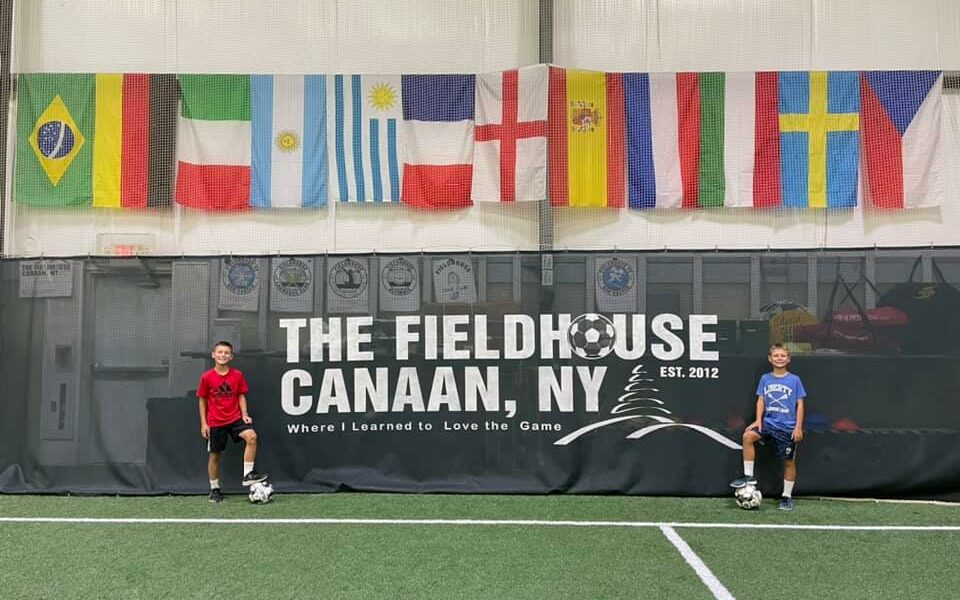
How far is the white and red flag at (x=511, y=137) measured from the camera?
353 inches

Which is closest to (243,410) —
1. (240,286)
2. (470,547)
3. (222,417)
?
(222,417)

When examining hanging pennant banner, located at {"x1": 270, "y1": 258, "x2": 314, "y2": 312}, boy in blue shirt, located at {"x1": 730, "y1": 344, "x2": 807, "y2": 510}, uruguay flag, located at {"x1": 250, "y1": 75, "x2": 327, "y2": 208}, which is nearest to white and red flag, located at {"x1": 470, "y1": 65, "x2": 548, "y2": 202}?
uruguay flag, located at {"x1": 250, "y1": 75, "x2": 327, "y2": 208}

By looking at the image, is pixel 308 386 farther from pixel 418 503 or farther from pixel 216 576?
pixel 216 576

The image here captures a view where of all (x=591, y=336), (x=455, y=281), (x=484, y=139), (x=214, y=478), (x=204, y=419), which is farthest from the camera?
(x=484, y=139)

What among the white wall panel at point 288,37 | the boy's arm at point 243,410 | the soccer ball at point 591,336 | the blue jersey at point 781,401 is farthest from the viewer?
the white wall panel at point 288,37

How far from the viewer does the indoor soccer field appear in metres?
5.04

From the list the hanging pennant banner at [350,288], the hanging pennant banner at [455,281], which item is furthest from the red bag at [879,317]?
the hanging pennant banner at [350,288]

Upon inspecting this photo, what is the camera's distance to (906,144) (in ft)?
28.9

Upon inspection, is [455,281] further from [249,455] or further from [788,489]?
[788,489]

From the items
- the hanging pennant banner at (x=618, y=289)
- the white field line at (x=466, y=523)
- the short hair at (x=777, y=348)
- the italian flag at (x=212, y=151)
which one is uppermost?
the italian flag at (x=212, y=151)

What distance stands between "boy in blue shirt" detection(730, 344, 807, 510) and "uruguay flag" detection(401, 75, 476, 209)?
3964 mm

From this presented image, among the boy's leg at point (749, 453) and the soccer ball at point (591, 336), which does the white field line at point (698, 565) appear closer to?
the boy's leg at point (749, 453)

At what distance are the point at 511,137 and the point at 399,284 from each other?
2352mm

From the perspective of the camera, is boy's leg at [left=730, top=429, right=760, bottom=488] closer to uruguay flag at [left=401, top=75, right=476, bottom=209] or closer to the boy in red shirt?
uruguay flag at [left=401, top=75, right=476, bottom=209]
